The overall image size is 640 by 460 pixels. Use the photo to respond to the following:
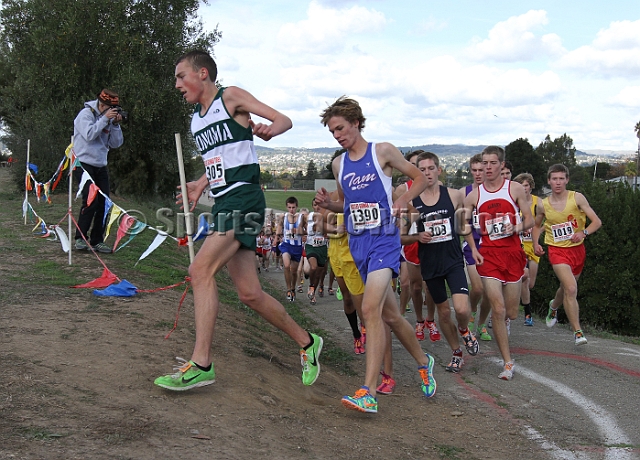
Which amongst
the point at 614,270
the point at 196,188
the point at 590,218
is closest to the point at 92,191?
the point at 196,188

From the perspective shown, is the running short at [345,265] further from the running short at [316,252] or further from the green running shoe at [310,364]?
the running short at [316,252]

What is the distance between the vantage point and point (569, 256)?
909 cm

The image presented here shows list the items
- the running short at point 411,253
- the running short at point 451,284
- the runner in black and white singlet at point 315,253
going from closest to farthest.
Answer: the running short at point 451,284 < the running short at point 411,253 < the runner in black and white singlet at point 315,253

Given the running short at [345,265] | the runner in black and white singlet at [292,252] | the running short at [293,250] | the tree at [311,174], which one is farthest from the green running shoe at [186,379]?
the tree at [311,174]

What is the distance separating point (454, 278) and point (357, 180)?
230 cm

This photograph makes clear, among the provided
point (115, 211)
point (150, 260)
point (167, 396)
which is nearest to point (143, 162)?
point (150, 260)

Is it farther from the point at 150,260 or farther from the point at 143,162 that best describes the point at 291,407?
the point at 143,162

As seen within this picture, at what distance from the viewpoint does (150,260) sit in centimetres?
1172

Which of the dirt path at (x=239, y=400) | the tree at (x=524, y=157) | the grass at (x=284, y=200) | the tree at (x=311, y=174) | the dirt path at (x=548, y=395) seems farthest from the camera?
the tree at (x=311, y=174)

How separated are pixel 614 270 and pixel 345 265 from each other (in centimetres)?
1066

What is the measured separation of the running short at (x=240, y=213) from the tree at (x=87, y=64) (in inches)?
828

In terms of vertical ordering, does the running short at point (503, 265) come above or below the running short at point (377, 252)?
below

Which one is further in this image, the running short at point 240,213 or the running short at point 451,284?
the running short at point 451,284

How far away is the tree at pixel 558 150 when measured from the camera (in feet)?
253
